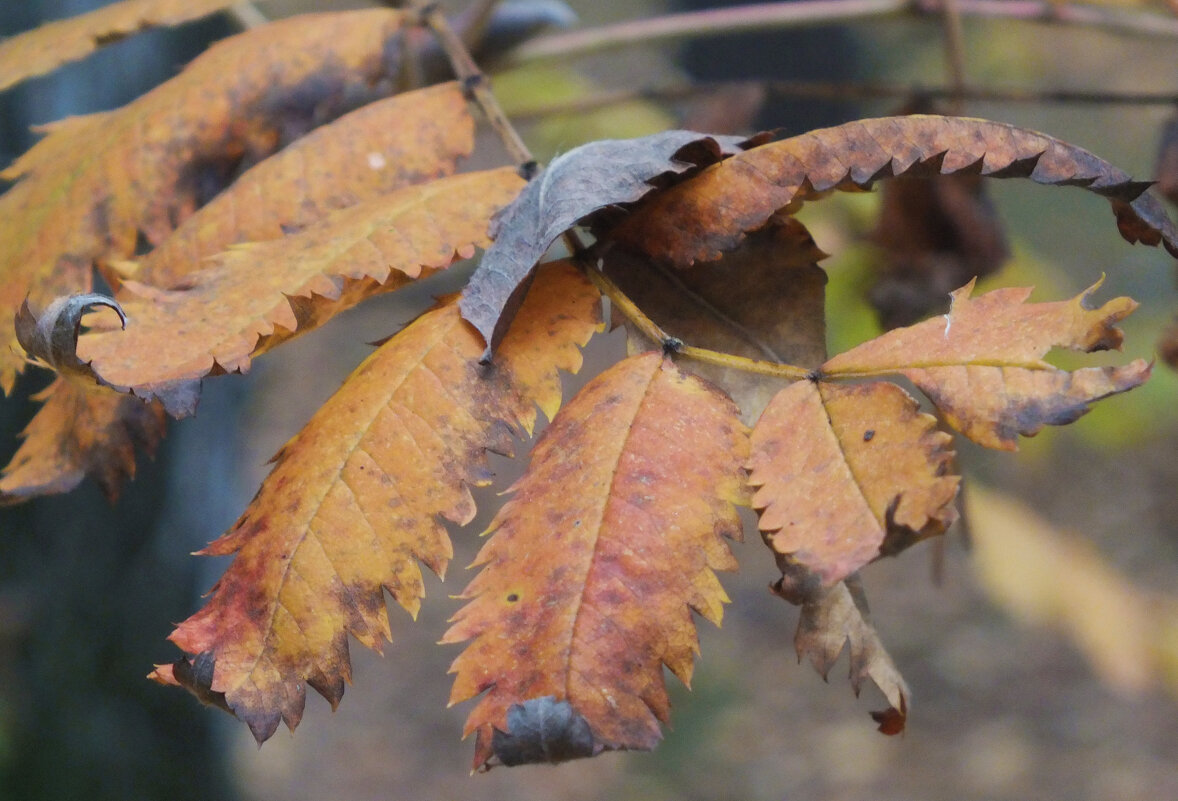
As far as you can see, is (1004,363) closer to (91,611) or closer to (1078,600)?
(91,611)

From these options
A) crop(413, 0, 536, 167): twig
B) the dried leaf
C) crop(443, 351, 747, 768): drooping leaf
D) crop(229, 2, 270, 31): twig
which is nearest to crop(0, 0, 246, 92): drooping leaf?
crop(413, 0, 536, 167): twig

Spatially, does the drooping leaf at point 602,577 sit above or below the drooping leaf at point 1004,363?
below

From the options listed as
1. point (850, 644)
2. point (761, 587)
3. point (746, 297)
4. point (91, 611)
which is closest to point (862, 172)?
point (746, 297)

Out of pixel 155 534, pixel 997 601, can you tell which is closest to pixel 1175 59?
pixel 997 601

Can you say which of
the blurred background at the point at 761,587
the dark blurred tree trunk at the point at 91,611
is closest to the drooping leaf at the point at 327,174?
the blurred background at the point at 761,587

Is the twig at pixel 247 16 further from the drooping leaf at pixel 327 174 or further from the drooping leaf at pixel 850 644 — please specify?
the drooping leaf at pixel 850 644
